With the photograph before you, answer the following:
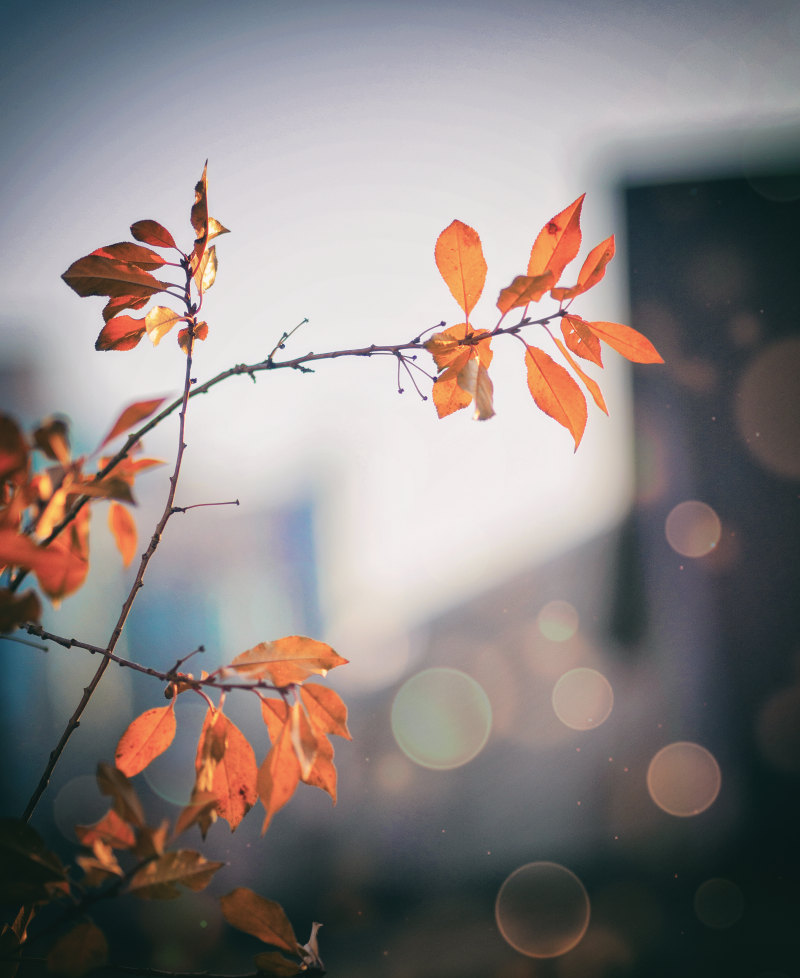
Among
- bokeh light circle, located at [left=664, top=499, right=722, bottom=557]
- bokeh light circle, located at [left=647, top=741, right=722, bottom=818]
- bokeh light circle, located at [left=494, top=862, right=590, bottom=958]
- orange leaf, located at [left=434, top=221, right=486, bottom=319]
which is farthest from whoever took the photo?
bokeh light circle, located at [left=664, top=499, right=722, bottom=557]

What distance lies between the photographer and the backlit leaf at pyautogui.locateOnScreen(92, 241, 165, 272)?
1.01ft

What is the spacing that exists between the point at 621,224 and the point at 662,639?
1.41m

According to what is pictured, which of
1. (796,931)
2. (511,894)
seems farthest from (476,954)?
(796,931)

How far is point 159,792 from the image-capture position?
1.54 m

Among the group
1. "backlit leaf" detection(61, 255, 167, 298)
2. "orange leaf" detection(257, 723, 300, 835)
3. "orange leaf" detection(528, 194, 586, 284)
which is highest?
"orange leaf" detection(528, 194, 586, 284)

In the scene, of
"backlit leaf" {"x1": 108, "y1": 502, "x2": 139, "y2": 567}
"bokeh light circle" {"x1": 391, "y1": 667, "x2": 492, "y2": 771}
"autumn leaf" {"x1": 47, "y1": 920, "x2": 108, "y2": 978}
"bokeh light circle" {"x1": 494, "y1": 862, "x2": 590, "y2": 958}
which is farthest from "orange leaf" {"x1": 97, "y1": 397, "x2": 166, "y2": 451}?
"bokeh light circle" {"x1": 391, "y1": 667, "x2": 492, "y2": 771}

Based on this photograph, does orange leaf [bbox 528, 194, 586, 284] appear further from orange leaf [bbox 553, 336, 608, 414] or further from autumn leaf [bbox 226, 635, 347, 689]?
autumn leaf [bbox 226, 635, 347, 689]

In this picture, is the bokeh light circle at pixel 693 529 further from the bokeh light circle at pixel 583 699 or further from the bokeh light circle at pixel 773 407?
the bokeh light circle at pixel 583 699

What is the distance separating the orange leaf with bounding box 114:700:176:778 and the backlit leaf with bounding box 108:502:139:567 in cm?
10

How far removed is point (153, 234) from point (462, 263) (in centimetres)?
19

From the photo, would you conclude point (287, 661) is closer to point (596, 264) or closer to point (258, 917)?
point (258, 917)

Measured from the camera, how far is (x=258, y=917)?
0.25 meters

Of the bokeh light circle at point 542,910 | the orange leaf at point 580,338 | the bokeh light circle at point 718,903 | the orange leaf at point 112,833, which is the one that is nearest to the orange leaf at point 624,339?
the orange leaf at point 580,338

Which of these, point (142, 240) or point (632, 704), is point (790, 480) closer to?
point (632, 704)
